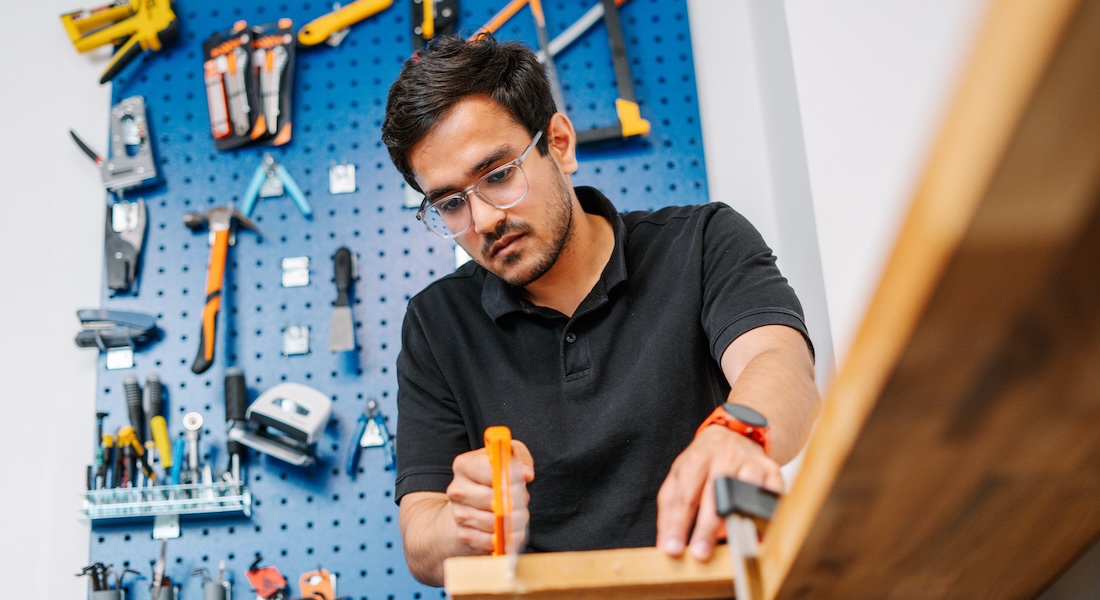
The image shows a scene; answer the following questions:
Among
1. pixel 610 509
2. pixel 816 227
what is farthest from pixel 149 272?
pixel 816 227

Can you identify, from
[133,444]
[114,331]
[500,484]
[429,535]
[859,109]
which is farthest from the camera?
[114,331]

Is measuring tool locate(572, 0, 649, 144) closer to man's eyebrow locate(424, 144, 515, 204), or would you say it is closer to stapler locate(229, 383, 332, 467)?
man's eyebrow locate(424, 144, 515, 204)

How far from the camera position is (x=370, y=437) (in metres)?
1.79

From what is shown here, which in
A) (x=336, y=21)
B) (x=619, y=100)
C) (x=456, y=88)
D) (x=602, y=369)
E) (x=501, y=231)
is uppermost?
(x=336, y=21)

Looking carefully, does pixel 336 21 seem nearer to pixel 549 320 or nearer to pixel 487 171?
pixel 487 171

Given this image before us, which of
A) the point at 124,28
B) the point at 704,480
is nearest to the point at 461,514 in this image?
the point at 704,480

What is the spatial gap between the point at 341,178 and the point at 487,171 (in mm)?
799

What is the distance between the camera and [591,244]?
140 cm

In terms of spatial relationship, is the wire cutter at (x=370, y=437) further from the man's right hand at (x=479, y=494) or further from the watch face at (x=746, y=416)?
the watch face at (x=746, y=416)

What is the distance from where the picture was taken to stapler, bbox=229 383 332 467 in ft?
A: 5.53

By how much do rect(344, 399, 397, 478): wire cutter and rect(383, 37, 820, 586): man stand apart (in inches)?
16.4

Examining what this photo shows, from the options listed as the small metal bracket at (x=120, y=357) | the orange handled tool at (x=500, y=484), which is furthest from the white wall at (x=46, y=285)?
the orange handled tool at (x=500, y=484)

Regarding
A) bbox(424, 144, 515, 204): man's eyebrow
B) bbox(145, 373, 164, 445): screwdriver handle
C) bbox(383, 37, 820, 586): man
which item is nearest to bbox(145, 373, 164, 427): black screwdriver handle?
bbox(145, 373, 164, 445): screwdriver handle

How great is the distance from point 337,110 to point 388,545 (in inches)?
38.8
